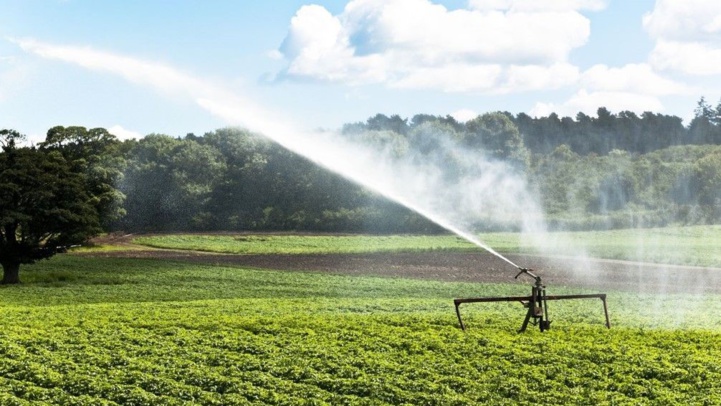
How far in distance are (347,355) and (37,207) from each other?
31.5m

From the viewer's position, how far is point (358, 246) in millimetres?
80688

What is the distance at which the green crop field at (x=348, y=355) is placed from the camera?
64.1ft

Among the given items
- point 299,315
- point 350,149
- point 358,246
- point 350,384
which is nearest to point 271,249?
point 358,246

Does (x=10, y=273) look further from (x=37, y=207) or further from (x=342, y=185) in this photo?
(x=342, y=185)

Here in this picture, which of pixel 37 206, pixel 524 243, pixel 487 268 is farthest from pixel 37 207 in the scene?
pixel 524 243

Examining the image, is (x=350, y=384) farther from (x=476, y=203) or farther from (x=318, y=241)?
(x=476, y=203)

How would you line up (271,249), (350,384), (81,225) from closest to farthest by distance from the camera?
1. (350,384)
2. (81,225)
3. (271,249)

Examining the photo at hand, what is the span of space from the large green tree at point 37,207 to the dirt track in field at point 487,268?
1553cm

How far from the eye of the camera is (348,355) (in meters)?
22.8

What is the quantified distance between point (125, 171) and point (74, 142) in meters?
9.17

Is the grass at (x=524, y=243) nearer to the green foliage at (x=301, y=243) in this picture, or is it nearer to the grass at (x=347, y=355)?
the green foliage at (x=301, y=243)

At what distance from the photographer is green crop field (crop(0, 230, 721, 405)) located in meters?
19.5

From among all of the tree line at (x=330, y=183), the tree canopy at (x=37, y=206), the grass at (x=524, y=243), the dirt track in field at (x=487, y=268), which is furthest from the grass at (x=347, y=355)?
the tree line at (x=330, y=183)

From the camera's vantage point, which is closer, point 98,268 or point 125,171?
point 98,268
